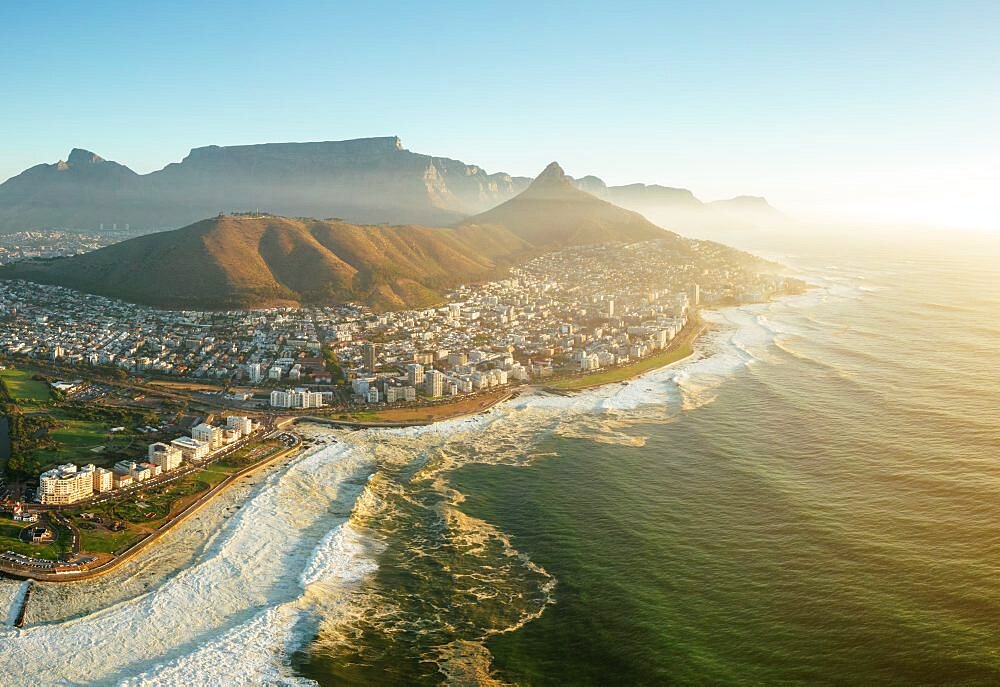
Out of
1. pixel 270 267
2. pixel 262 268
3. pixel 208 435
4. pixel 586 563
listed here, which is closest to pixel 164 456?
pixel 208 435

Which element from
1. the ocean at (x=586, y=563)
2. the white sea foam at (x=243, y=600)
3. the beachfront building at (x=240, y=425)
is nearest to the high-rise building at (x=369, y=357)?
the ocean at (x=586, y=563)

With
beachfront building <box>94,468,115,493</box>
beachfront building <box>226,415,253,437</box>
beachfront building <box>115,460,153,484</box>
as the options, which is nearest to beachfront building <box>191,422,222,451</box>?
beachfront building <box>226,415,253,437</box>

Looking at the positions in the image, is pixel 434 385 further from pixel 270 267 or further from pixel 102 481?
pixel 270 267

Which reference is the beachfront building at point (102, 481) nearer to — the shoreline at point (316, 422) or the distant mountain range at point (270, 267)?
the shoreline at point (316, 422)

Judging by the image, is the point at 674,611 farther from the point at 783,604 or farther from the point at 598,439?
the point at 598,439

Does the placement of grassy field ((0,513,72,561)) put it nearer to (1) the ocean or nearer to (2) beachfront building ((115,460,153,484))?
(1) the ocean

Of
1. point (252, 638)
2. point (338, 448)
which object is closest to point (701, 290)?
point (338, 448)
